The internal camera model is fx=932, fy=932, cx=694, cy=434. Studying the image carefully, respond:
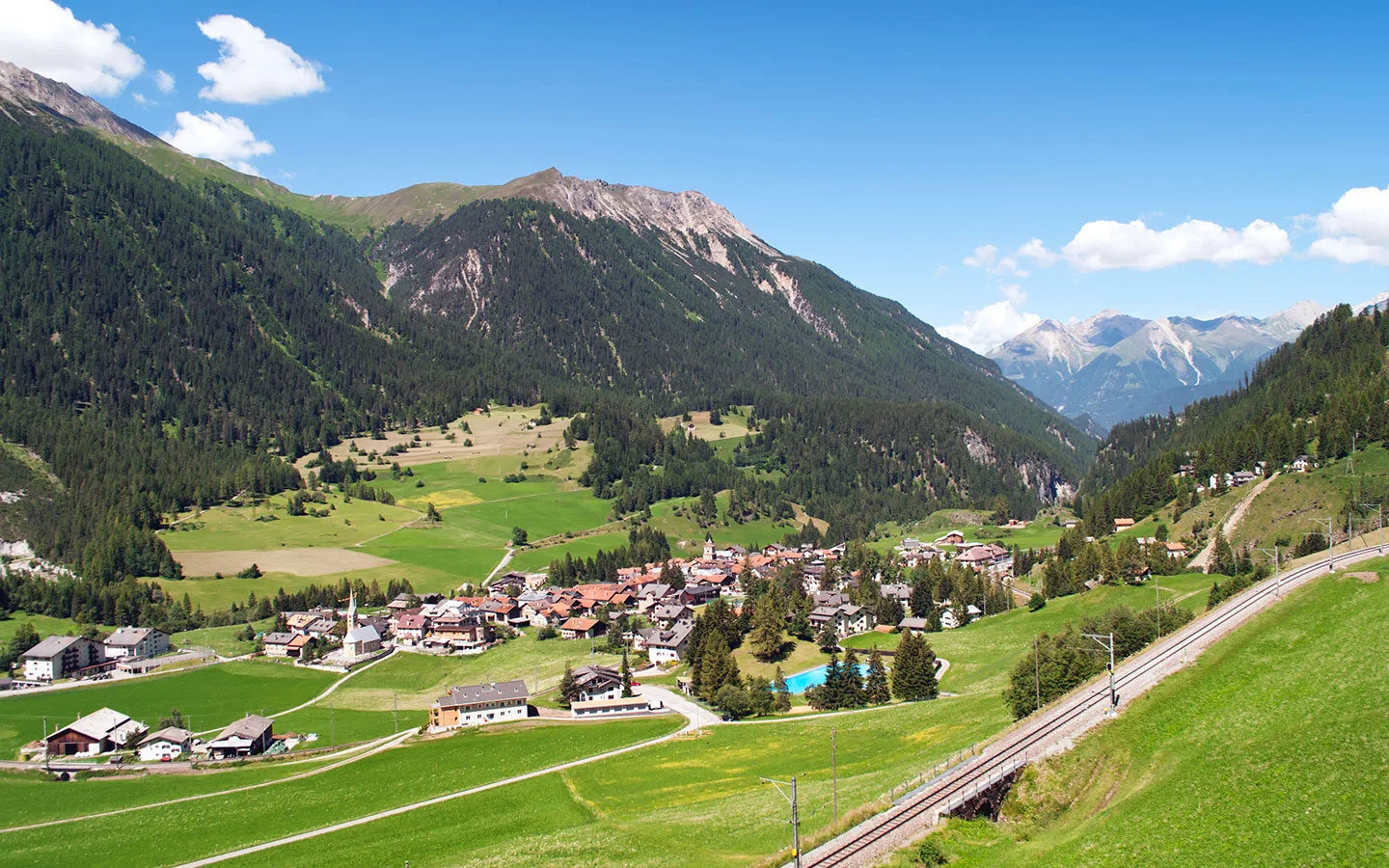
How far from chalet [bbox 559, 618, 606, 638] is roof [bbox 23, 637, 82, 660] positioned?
62580 millimetres

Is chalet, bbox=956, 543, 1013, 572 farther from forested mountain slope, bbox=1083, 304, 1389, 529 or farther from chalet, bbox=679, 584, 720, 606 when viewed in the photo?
chalet, bbox=679, 584, 720, 606

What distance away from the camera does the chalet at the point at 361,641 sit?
403 feet

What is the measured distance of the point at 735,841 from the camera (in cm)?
4831

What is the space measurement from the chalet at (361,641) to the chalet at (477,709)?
3510 centimetres

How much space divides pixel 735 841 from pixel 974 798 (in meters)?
13.4

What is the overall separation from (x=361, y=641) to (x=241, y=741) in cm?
3873

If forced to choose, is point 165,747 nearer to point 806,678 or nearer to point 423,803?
point 423,803

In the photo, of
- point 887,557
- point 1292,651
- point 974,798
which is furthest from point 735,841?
point 887,557

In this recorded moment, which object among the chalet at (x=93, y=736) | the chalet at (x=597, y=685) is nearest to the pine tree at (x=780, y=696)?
the chalet at (x=597, y=685)

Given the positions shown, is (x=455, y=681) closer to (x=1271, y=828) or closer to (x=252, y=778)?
(x=252, y=778)

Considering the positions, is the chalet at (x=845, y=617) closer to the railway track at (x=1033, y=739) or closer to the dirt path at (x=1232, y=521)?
the dirt path at (x=1232, y=521)

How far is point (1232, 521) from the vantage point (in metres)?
122

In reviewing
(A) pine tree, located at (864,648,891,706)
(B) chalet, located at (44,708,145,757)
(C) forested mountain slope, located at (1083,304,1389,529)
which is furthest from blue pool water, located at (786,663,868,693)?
(C) forested mountain slope, located at (1083,304,1389,529)

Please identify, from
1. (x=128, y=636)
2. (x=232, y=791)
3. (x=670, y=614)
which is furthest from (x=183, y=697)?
(x=670, y=614)
